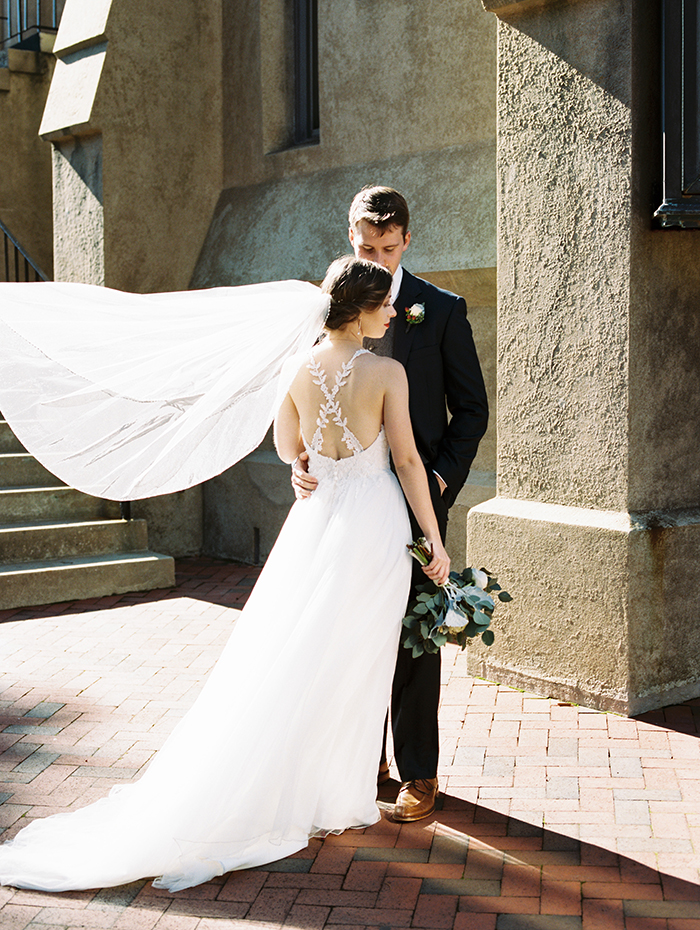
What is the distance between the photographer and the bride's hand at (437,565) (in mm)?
3621

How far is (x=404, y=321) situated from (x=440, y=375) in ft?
0.80

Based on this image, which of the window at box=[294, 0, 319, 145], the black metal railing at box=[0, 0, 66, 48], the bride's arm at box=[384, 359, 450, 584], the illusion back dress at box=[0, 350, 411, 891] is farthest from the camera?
the black metal railing at box=[0, 0, 66, 48]

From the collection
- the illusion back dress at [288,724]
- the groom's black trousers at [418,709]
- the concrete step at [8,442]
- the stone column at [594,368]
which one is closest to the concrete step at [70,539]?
the concrete step at [8,442]

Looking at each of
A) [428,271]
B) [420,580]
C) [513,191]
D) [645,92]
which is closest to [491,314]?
[428,271]

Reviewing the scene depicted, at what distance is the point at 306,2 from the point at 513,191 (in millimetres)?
4185

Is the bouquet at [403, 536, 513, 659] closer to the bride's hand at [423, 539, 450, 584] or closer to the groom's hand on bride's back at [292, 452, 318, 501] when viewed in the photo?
the bride's hand at [423, 539, 450, 584]

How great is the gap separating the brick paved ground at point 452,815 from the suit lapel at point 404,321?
5.62 feet

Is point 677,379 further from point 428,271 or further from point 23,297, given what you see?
point 23,297

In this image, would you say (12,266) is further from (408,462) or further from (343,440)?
(408,462)

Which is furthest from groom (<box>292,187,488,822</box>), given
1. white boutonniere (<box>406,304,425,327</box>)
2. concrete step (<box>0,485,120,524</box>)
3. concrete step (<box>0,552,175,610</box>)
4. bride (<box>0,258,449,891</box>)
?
concrete step (<box>0,485,120,524</box>)

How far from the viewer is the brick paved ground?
125 inches

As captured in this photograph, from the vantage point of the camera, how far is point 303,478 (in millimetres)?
3672

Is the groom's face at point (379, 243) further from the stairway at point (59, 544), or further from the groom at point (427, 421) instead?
the stairway at point (59, 544)

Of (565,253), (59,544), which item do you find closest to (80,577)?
(59,544)
